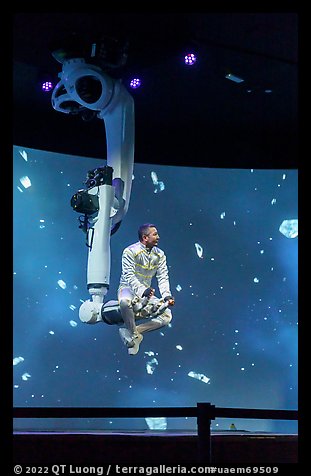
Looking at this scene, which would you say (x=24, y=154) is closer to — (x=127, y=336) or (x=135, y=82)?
(x=135, y=82)

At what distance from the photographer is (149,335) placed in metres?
8.03

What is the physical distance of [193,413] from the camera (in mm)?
4617

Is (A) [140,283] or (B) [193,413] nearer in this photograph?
(B) [193,413]

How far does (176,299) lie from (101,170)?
9.33 feet

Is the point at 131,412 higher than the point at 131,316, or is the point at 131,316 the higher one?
the point at 131,316

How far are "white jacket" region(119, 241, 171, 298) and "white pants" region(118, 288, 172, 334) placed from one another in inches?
3.9

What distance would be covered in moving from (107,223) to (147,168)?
2665 mm

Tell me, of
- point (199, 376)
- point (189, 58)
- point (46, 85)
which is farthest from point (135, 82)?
point (199, 376)

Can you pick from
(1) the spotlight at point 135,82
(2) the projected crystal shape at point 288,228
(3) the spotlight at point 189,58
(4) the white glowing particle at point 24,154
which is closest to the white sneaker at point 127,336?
(1) the spotlight at point 135,82

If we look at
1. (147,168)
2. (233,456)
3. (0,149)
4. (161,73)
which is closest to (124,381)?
(147,168)

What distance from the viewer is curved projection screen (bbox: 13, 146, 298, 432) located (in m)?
7.98

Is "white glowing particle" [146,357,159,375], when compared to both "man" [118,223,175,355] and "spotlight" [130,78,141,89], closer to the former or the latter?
"man" [118,223,175,355]

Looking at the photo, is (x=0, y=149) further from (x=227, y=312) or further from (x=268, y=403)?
(x=268, y=403)

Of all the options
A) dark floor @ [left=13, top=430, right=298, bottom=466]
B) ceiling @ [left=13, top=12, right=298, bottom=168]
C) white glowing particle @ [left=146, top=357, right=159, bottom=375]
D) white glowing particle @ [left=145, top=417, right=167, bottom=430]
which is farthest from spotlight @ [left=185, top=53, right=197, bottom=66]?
white glowing particle @ [left=145, top=417, right=167, bottom=430]
